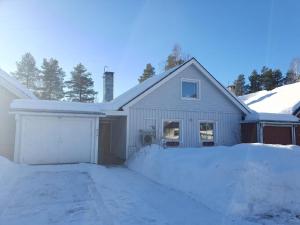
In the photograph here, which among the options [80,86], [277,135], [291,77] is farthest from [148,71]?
[277,135]

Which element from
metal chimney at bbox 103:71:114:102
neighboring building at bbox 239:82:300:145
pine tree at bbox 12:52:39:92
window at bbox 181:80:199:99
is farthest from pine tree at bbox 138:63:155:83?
window at bbox 181:80:199:99

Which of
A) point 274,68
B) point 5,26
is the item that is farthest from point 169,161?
point 274,68

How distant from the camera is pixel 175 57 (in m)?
38.6

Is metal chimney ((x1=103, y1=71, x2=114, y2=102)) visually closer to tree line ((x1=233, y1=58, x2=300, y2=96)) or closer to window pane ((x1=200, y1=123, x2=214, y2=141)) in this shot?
window pane ((x1=200, y1=123, x2=214, y2=141))

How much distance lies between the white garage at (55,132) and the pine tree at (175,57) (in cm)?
2605

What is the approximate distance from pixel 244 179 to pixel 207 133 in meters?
9.86

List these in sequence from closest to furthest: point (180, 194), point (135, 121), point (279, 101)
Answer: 1. point (180, 194)
2. point (135, 121)
3. point (279, 101)

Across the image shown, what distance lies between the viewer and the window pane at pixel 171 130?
15.0 metres

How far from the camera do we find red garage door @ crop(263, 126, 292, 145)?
648 inches

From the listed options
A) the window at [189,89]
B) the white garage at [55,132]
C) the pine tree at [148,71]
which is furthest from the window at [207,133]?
the pine tree at [148,71]

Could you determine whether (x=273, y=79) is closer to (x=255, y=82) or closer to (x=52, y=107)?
(x=255, y=82)

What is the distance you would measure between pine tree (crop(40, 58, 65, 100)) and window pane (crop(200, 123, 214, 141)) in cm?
3003

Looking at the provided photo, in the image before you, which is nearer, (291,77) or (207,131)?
(207,131)

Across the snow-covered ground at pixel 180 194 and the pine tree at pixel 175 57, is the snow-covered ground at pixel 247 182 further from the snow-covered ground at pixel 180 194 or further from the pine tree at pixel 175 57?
the pine tree at pixel 175 57
